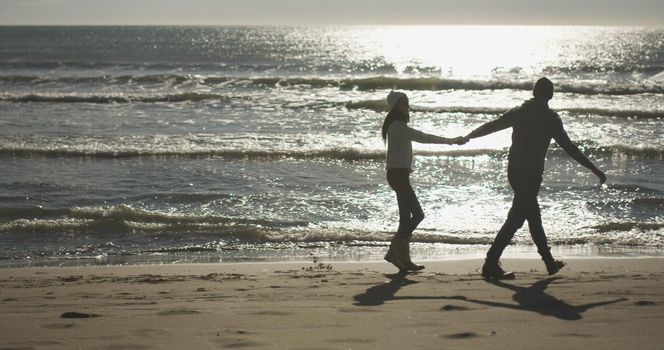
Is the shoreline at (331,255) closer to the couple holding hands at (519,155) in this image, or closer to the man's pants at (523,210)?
the couple holding hands at (519,155)

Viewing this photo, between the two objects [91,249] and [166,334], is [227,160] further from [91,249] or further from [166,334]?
[166,334]

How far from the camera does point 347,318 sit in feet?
18.8

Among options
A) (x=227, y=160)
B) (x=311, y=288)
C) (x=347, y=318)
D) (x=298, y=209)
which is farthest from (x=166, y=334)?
(x=227, y=160)

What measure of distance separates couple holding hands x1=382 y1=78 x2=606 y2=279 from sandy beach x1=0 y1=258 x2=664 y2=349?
1.12 ft

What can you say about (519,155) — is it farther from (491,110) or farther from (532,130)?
(491,110)

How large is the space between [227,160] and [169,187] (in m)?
3.13

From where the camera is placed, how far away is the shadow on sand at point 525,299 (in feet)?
19.5

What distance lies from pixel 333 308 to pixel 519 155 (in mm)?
2290

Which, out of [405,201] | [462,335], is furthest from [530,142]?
[462,335]

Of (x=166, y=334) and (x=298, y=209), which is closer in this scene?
(x=166, y=334)

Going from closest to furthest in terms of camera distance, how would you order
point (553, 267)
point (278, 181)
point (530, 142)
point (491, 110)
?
point (530, 142), point (553, 267), point (278, 181), point (491, 110)

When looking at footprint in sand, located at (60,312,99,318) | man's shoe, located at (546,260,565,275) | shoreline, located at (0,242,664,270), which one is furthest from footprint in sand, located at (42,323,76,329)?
man's shoe, located at (546,260,565,275)

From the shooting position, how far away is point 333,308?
6066 millimetres

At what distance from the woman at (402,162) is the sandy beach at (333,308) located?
27 cm
